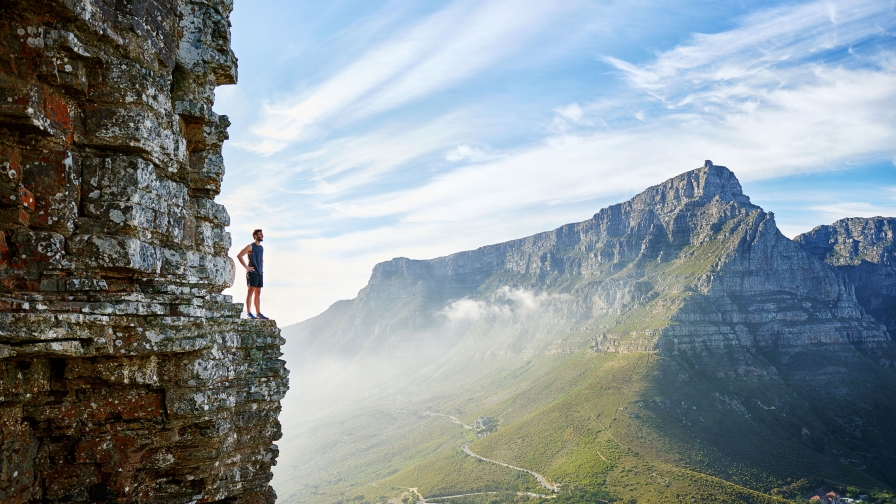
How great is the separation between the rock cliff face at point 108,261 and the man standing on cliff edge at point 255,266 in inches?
178

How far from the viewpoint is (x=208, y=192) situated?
10266 millimetres

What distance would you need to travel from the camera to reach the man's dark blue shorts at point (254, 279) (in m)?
14.3

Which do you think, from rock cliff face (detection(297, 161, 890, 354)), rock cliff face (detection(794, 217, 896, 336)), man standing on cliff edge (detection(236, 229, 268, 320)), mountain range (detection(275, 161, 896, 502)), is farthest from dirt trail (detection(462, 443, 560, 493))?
rock cliff face (detection(794, 217, 896, 336))

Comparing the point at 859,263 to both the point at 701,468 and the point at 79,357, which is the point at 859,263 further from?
the point at 79,357

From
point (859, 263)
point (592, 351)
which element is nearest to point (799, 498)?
point (592, 351)

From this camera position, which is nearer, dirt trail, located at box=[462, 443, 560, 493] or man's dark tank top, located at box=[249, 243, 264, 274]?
man's dark tank top, located at box=[249, 243, 264, 274]

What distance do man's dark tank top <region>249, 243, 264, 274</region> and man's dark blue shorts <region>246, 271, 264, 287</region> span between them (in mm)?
128

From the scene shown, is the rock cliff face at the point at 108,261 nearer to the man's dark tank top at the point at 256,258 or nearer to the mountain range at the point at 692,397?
the man's dark tank top at the point at 256,258

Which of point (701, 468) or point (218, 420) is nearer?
point (218, 420)

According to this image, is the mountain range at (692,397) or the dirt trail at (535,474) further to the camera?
the mountain range at (692,397)

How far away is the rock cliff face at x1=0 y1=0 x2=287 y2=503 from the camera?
649 cm

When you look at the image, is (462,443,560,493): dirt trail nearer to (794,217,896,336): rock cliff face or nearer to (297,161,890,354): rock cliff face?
(297,161,890,354): rock cliff face

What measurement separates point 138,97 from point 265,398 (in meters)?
6.82

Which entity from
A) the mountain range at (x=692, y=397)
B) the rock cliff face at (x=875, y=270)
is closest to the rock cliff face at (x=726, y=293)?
the mountain range at (x=692, y=397)
